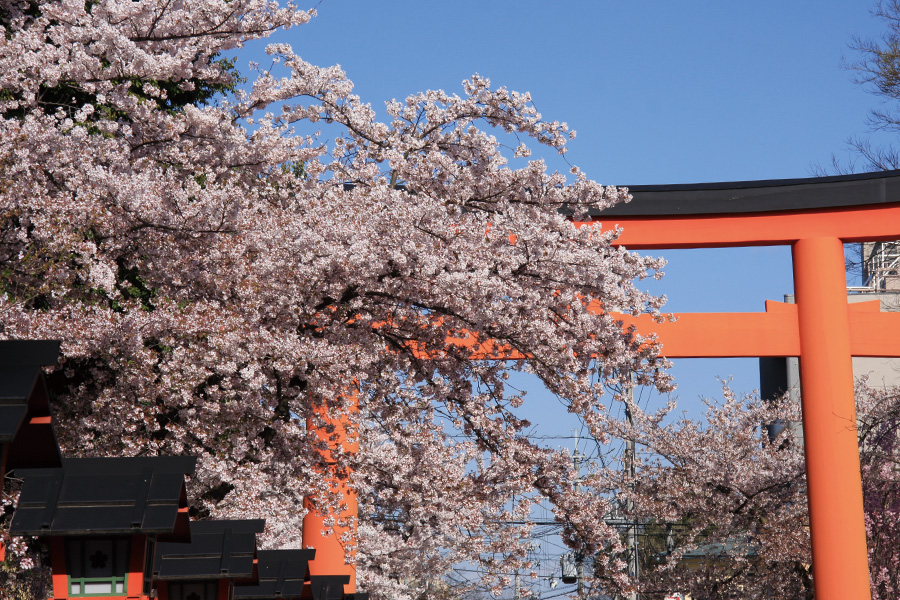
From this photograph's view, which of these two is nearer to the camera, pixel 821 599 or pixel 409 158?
pixel 409 158

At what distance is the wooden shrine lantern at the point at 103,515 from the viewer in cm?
409

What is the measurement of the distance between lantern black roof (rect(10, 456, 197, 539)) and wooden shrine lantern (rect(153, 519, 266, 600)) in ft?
3.51

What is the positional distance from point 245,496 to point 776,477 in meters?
9.72

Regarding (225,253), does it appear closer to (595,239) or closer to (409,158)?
(409,158)

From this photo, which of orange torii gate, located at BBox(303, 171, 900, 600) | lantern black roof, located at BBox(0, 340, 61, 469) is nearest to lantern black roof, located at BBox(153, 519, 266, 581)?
lantern black roof, located at BBox(0, 340, 61, 469)

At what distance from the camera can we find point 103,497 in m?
4.15

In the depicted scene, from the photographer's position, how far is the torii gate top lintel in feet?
31.4

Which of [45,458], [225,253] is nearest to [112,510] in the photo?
[45,458]

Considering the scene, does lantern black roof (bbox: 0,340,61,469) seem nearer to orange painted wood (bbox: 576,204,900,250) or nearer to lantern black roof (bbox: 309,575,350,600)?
lantern black roof (bbox: 309,575,350,600)

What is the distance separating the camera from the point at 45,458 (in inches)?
127

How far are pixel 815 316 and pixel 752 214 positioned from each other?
4.14 feet

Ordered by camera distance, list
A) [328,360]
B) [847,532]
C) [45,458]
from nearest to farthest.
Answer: [45,458] → [328,360] → [847,532]

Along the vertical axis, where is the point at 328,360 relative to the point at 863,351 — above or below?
below

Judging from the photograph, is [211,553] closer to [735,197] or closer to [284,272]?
[284,272]
